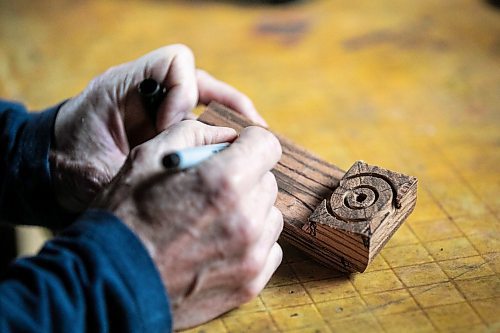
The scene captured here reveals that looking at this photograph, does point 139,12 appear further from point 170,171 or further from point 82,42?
point 170,171

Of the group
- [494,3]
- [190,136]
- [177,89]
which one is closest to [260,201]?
[190,136]

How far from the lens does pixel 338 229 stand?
90 centimetres

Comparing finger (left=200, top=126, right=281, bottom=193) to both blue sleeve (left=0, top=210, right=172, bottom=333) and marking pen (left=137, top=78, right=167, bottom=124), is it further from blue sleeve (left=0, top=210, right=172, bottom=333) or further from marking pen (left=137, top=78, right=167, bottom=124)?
marking pen (left=137, top=78, right=167, bottom=124)

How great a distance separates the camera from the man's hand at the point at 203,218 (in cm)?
82

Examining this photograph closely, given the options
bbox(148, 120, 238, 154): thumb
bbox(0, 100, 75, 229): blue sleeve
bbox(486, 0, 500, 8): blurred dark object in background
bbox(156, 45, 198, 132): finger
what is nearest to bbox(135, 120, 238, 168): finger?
bbox(148, 120, 238, 154): thumb

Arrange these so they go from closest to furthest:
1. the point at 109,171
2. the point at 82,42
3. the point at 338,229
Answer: the point at 338,229 → the point at 109,171 → the point at 82,42

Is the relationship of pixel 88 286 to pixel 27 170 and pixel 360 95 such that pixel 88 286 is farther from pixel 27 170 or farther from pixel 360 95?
pixel 360 95

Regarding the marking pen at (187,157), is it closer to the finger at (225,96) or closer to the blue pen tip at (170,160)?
the blue pen tip at (170,160)

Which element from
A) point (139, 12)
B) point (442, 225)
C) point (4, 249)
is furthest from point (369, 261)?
point (139, 12)

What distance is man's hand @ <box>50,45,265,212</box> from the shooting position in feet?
3.87

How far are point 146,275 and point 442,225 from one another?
55 centimetres

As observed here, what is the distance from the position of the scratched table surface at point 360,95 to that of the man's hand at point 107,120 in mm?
319

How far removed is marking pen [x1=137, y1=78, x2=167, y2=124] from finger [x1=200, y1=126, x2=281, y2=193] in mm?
288

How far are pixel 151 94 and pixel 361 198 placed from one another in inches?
17.3
